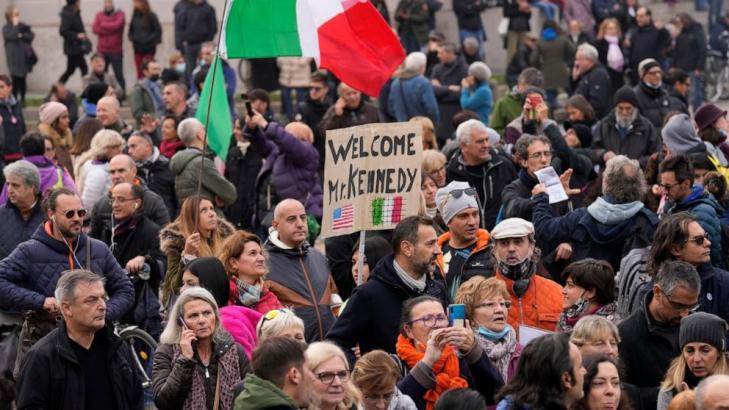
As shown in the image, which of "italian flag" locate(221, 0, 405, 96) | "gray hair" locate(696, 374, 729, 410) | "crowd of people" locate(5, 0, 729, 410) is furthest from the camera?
"italian flag" locate(221, 0, 405, 96)

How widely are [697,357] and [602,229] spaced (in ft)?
8.75

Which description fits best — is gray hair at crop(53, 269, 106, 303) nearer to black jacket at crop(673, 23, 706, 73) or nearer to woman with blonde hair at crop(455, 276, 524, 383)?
woman with blonde hair at crop(455, 276, 524, 383)

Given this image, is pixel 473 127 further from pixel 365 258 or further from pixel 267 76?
pixel 267 76

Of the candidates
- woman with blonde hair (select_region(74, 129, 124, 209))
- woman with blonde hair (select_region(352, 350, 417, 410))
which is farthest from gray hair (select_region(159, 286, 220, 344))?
woman with blonde hair (select_region(74, 129, 124, 209))

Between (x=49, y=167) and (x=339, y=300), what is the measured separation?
14.3 feet

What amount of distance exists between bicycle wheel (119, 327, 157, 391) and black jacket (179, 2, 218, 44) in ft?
44.6

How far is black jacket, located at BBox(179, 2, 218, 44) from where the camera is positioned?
1006 inches

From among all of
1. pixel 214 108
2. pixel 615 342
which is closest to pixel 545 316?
pixel 615 342

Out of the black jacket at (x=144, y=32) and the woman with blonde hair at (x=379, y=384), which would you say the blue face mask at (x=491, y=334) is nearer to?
the woman with blonde hair at (x=379, y=384)

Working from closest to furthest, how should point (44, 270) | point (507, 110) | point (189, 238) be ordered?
1. point (44, 270)
2. point (189, 238)
3. point (507, 110)

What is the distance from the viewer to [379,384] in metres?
8.54

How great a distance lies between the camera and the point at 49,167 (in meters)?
14.6

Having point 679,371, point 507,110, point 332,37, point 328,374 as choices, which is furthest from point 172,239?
point 507,110

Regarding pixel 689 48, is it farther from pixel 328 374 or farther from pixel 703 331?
pixel 328 374
